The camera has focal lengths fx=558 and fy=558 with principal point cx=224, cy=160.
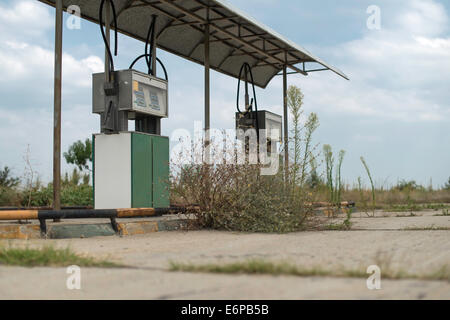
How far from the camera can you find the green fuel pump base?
877cm

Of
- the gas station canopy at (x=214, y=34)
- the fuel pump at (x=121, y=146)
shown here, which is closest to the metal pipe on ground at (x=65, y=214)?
the fuel pump at (x=121, y=146)

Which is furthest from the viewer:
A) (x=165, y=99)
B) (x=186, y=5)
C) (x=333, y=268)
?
(x=186, y=5)

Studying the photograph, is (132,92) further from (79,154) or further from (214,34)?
(79,154)

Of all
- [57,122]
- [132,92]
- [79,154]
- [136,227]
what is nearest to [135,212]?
[136,227]

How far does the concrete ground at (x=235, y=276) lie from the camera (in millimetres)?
3066

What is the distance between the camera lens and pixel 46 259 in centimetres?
418

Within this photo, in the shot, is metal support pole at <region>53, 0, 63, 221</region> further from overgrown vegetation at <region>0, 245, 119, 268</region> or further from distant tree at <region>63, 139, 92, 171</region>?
distant tree at <region>63, 139, 92, 171</region>

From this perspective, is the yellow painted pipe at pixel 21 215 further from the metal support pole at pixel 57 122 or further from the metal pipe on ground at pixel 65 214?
the metal support pole at pixel 57 122

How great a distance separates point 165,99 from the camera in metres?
9.84

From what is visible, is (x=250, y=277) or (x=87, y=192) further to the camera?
(x=87, y=192)
